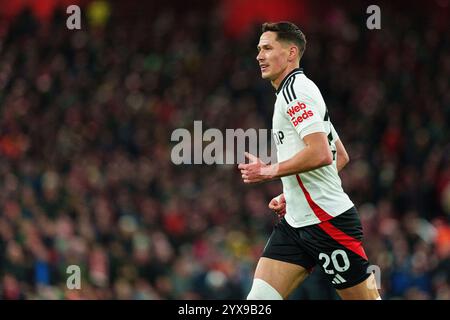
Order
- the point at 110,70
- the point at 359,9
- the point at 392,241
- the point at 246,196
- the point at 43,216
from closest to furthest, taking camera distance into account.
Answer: the point at 392,241 → the point at 43,216 → the point at 246,196 → the point at 110,70 → the point at 359,9

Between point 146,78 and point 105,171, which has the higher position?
point 146,78

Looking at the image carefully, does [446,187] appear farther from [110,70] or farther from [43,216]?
[110,70]

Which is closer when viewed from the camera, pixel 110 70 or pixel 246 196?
pixel 246 196

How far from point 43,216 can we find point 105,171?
179 centimetres

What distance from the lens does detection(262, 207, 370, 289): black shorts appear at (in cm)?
625

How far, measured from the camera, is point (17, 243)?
12523 mm

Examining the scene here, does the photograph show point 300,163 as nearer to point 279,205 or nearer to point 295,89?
point 295,89

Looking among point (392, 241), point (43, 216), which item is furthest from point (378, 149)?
point (43, 216)

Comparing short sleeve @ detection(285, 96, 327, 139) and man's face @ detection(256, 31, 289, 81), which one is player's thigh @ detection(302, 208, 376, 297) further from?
man's face @ detection(256, 31, 289, 81)

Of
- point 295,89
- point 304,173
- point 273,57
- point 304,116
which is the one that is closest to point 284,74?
point 273,57

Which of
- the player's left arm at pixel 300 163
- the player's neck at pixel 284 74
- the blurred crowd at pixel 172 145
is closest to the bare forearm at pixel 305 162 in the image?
the player's left arm at pixel 300 163

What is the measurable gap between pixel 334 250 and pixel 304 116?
868 millimetres

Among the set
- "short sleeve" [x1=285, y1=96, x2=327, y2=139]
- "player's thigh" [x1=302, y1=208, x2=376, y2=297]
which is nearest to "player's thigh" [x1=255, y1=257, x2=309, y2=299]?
"player's thigh" [x1=302, y1=208, x2=376, y2=297]

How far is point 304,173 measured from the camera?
20.9 ft
